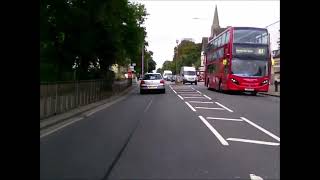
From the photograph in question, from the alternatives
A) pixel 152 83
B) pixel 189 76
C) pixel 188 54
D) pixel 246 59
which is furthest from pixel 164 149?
pixel 188 54

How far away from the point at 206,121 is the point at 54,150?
708cm

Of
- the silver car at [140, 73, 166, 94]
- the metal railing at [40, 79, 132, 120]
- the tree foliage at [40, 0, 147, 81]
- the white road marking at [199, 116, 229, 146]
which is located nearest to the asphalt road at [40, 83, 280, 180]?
the white road marking at [199, 116, 229, 146]

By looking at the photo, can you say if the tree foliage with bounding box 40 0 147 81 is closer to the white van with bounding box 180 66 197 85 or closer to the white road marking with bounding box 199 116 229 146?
the white road marking with bounding box 199 116 229 146

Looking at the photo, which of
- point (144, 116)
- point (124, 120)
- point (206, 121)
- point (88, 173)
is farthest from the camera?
point (144, 116)

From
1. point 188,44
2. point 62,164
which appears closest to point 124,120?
point 62,164

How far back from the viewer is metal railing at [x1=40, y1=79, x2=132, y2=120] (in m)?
18.7

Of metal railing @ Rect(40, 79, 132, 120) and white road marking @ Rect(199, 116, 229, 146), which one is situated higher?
metal railing @ Rect(40, 79, 132, 120)

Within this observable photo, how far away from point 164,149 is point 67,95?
12.6m

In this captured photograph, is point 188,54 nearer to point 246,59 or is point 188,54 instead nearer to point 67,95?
point 246,59

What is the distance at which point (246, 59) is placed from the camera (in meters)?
35.1

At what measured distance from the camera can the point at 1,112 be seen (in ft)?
15.4

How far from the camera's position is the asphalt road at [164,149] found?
27.8 ft

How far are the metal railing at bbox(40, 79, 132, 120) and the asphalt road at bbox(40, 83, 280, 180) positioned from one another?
159 cm
